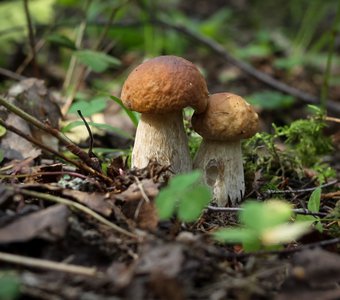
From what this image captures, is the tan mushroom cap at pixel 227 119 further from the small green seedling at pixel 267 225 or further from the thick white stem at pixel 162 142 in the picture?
the small green seedling at pixel 267 225

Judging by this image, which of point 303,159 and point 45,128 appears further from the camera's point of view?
point 303,159

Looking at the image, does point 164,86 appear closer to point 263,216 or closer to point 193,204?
point 193,204

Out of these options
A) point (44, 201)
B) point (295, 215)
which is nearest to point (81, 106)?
point (44, 201)

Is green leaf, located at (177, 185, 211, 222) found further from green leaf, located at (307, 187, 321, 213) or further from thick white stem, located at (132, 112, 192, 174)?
thick white stem, located at (132, 112, 192, 174)

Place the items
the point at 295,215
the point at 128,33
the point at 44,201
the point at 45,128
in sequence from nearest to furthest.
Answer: the point at 44,201 → the point at 45,128 → the point at 295,215 → the point at 128,33

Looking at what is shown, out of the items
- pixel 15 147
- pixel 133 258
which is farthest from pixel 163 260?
pixel 15 147

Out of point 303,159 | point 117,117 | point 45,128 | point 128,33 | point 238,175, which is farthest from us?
point 128,33

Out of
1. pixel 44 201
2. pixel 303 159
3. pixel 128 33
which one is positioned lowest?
pixel 44 201

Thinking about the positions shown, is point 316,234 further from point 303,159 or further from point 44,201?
point 303,159

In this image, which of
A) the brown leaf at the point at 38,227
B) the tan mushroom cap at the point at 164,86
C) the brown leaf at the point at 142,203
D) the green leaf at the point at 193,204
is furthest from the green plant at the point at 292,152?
the brown leaf at the point at 38,227
